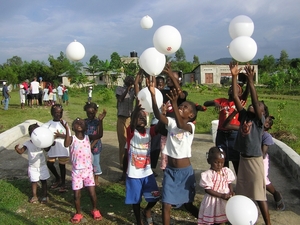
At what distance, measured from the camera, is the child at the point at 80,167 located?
3613 mm

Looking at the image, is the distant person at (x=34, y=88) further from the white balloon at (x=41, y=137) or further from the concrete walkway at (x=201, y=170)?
the white balloon at (x=41, y=137)

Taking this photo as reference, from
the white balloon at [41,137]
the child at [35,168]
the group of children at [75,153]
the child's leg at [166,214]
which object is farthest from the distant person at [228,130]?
the child at [35,168]

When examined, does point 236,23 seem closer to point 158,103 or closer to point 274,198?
point 158,103

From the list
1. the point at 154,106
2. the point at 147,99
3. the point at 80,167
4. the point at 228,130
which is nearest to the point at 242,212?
the point at 154,106

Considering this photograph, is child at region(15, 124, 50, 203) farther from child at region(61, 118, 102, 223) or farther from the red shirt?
the red shirt

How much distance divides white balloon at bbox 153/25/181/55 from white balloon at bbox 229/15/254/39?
2.52 ft

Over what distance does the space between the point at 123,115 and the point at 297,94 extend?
28.5 m

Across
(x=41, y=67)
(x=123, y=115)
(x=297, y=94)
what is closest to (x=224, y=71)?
(x=297, y=94)

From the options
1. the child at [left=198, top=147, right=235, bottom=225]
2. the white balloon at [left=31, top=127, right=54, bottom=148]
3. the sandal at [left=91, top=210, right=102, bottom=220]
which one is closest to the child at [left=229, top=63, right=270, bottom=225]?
the child at [left=198, top=147, right=235, bottom=225]

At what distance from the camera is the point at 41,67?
47.3 m

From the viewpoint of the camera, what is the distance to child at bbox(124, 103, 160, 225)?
3.33m

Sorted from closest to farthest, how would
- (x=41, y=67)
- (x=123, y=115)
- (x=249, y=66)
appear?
(x=249, y=66) < (x=123, y=115) < (x=41, y=67)

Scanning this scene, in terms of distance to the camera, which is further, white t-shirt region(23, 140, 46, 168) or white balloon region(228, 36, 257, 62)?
white t-shirt region(23, 140, 46, 168)

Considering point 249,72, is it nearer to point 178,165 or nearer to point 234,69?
point 234,69
